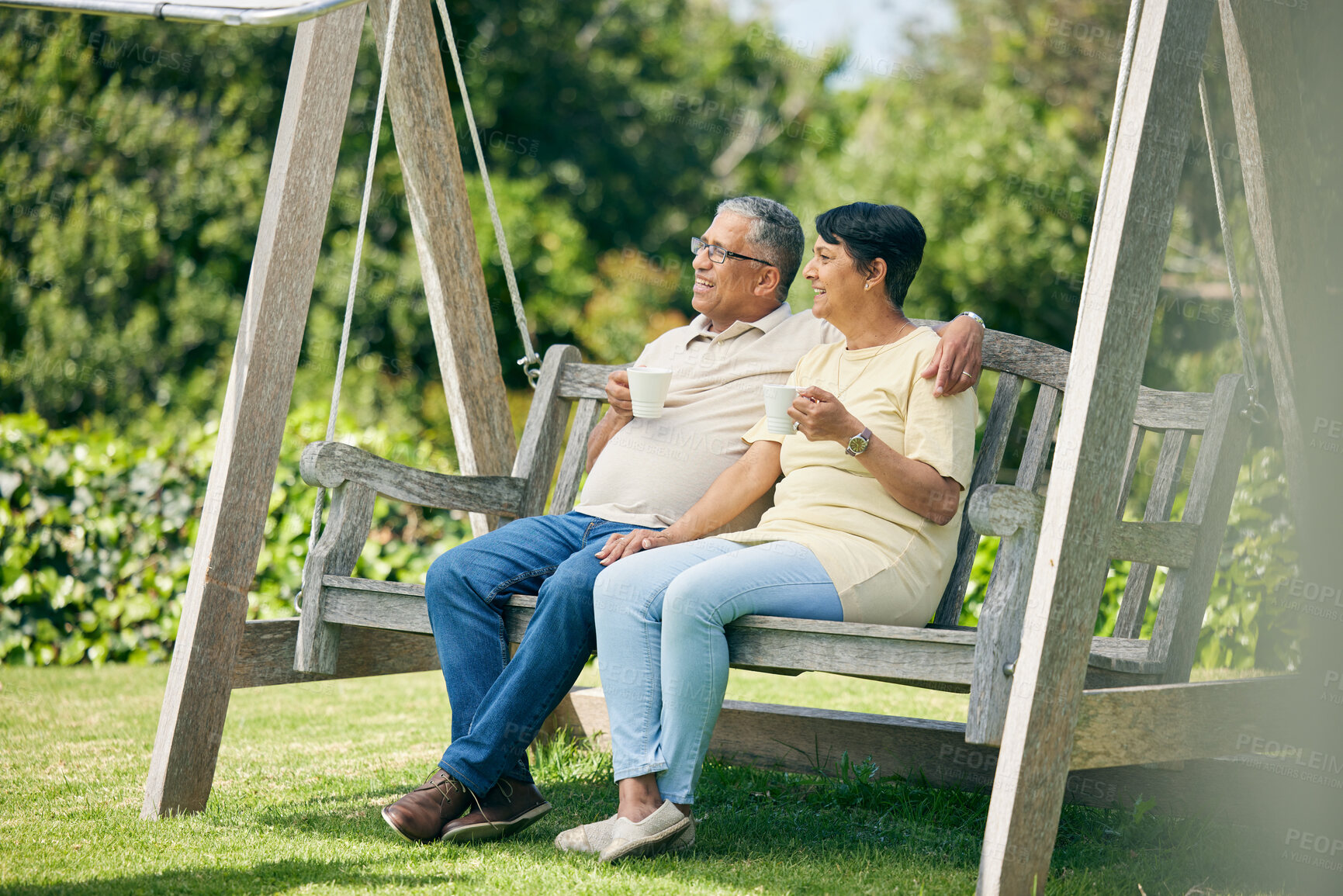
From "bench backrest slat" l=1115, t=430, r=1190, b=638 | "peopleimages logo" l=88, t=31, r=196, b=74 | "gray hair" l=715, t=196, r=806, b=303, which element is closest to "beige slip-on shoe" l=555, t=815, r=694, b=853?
"bench backrest slat" l=1115, t=430, r=1190, b=638

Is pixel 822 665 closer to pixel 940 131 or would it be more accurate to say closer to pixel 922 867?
pixel 922 867

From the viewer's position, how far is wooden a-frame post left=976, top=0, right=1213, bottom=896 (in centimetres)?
226

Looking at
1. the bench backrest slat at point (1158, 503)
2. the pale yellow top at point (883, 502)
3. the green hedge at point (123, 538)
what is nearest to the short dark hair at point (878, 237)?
the pale yellow top at point (883, 502)

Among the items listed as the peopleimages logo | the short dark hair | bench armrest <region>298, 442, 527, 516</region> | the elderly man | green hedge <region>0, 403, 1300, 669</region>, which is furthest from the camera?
the peopleimages logo

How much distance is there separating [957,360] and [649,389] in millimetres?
717

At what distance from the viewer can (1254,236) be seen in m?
2.95

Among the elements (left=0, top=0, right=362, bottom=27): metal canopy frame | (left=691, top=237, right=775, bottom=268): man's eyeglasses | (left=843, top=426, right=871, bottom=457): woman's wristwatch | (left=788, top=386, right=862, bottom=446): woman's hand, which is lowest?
(left=843, top=426, right=871, bottom=457): woman's wristwatch

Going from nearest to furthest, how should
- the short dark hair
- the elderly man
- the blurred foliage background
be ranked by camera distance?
the elderly man → the short dark hair → the blurred foliage background

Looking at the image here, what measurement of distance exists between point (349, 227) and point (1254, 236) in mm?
12621

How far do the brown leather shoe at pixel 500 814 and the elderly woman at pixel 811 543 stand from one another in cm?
17

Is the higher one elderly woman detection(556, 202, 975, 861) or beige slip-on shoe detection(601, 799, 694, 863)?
elderly woman detection(556, 202, 975, 861)

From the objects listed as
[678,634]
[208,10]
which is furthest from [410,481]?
[208,10]

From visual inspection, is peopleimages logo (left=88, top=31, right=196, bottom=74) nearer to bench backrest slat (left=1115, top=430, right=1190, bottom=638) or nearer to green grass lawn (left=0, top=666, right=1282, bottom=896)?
green grass lawn (left=0, top=666, right=1282, bottom=896)

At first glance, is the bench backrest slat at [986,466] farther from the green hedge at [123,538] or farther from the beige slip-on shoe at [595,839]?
the green hedge at [123,538]
